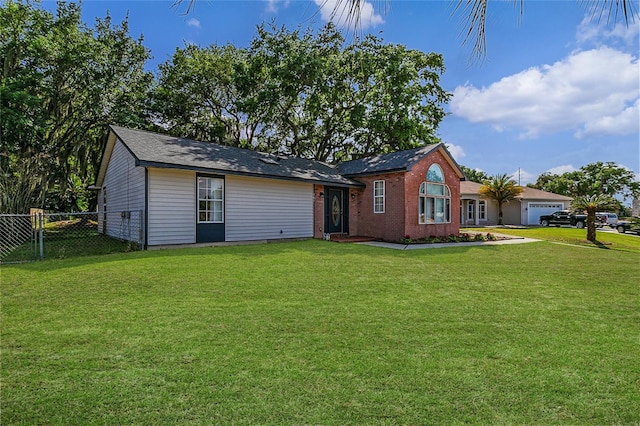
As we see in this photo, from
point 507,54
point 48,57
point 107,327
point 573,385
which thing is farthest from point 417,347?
point 48,57

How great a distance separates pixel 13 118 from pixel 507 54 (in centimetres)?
1970

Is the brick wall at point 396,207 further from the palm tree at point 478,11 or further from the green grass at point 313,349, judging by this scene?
the palm tree at point 478,11

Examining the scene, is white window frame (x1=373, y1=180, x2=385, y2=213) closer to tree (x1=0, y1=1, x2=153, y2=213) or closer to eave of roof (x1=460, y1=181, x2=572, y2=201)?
tree (x1=0, y1=1, x2=153, y2=213)

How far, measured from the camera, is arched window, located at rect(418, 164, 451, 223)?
581 inches

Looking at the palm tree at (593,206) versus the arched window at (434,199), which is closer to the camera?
the arched window at (434,199)

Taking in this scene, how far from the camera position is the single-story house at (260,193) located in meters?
10.9

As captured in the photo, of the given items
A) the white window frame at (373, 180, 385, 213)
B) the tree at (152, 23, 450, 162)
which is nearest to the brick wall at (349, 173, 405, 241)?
the white window frame at (373, 180, 385, 213)

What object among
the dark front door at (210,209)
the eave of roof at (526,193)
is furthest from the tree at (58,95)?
the eave of roof at (526,193)

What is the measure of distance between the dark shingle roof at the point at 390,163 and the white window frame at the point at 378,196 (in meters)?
0.56

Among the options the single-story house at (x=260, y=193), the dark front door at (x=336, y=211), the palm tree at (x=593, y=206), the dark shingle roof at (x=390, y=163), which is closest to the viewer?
the single-story house at (x=260, y=193)

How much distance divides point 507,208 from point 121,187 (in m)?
29.6

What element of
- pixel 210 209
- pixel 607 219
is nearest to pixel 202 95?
pixel 210 209

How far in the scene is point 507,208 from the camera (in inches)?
1190

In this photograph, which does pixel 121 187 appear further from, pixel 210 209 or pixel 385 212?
pixel 385 212
